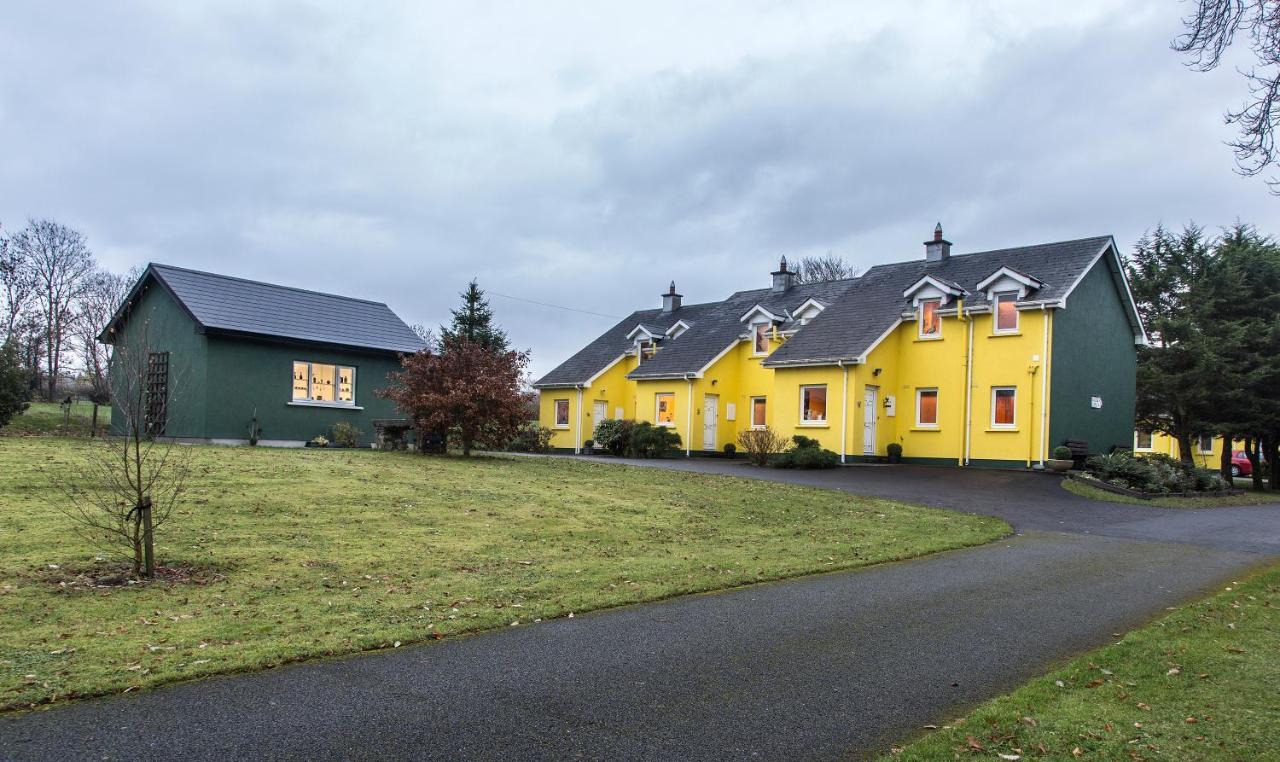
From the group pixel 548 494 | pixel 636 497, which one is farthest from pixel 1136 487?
pixel 548 494

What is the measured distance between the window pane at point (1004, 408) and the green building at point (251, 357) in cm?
2014

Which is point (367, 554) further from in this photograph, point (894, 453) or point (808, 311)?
point (808, 311)

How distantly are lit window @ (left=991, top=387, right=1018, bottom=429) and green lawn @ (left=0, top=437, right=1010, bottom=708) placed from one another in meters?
11.4

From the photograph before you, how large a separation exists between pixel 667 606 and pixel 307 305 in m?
24.6

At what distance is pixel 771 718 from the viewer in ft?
16.6

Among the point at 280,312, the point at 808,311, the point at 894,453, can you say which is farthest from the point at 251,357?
the point at 894,453

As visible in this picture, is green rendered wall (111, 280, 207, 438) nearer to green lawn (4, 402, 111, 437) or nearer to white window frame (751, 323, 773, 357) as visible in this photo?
green lawn (4, 402, 111, 437)

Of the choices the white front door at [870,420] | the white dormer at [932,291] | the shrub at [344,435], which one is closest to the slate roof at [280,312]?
the shrub at [344,435]

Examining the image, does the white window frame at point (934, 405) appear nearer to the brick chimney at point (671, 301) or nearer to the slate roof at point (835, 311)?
the slate roof at point (835, 311)

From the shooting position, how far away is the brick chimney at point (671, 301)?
145ft

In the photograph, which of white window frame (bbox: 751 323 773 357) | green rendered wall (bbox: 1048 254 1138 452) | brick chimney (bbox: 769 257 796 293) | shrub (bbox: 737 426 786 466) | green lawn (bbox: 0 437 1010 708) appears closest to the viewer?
green lawn (bbox: 0 437 1010 708)

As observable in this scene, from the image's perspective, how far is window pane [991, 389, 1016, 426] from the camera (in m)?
27.3

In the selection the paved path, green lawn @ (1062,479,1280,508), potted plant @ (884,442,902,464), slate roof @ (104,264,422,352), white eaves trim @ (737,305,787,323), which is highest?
white eaves trim @ (737,305,787,323)

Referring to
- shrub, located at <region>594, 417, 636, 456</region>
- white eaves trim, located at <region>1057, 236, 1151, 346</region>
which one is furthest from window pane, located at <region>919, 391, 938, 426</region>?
shrub, located at <region>594, 417, 636, 456</region>
